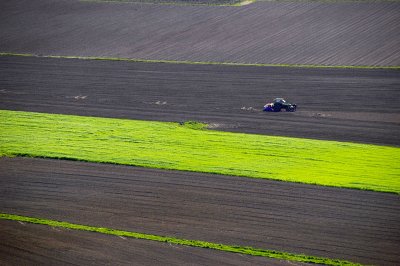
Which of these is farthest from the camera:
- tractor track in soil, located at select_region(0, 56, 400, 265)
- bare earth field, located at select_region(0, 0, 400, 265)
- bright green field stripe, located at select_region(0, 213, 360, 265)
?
bare earth field, located at select_region(0, 0, 400, 265)

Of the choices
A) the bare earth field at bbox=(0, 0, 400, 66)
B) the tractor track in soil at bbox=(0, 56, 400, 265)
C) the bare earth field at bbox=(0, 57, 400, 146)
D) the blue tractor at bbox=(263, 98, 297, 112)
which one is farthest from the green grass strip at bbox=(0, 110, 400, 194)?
the bare earth field at bbox=(0, 0, 400, 66)

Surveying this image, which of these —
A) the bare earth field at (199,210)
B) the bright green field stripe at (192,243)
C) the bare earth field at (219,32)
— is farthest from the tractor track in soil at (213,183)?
the bare earth field at (219,32)

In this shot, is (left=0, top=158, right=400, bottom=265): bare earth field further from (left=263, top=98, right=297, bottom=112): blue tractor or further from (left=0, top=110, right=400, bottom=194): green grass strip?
(left=263, top=98, right=297, bottom=112): blue tractor

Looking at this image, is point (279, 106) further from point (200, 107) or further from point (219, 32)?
point (219, 32)

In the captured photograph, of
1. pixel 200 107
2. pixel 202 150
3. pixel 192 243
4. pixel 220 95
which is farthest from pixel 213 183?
pixel 220 95

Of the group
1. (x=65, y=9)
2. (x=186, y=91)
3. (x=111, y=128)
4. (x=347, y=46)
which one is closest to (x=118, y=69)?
(x=186, y=91)
